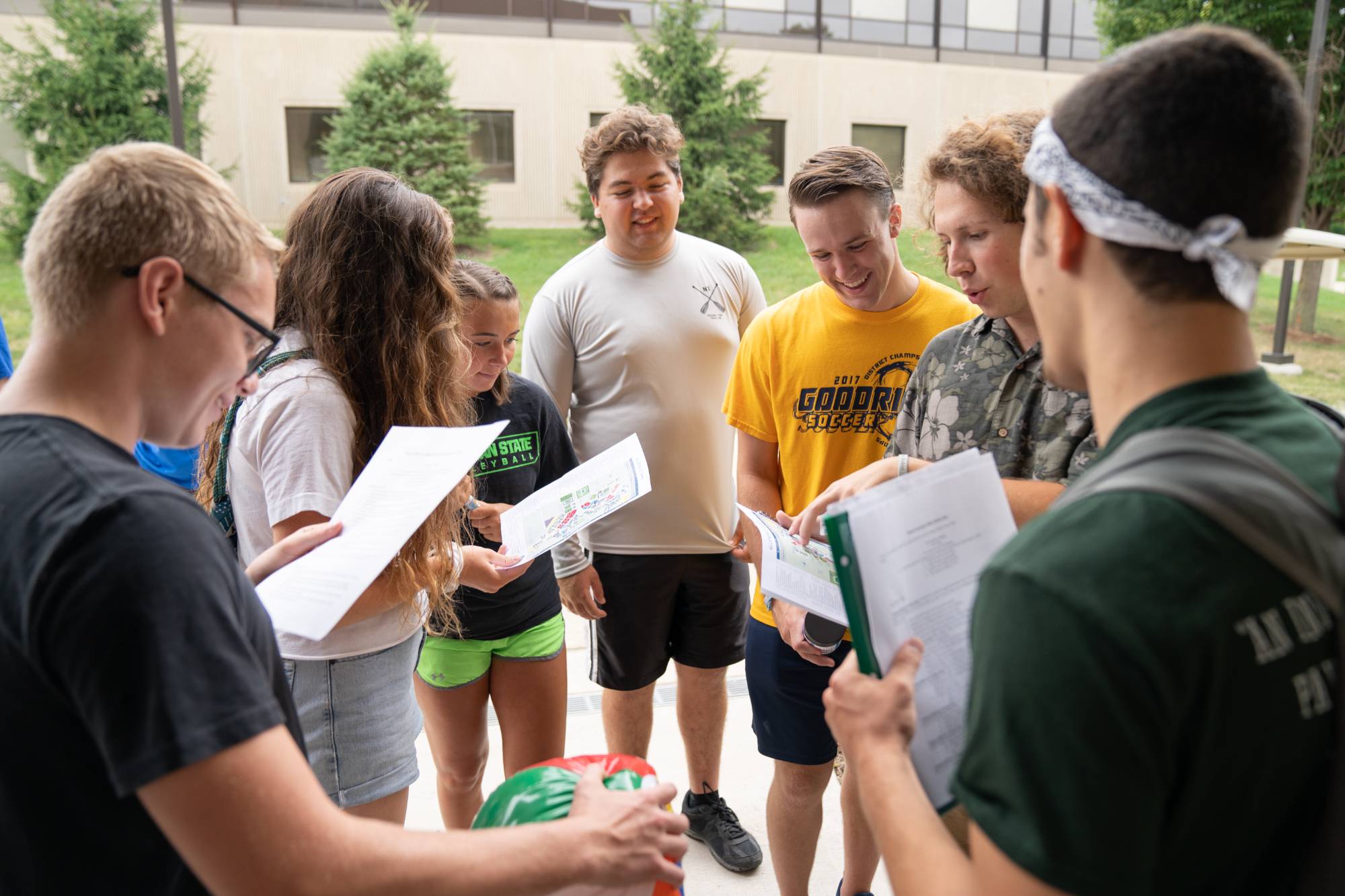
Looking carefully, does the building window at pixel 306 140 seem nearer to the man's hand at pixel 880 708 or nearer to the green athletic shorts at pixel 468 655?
the green athletic shorts at pixel 468 655

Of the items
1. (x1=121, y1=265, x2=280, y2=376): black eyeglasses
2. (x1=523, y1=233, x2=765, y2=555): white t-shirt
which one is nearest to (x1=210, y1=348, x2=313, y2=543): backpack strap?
(x1=121, y1=265, x2=280, y2=376): black eyeglasses

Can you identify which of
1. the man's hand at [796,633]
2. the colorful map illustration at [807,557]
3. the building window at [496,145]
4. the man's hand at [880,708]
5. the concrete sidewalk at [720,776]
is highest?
the building window at [496,145]

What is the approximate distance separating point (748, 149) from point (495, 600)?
1210 centimetres

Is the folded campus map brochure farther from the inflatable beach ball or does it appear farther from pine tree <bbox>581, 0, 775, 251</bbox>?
pine tree <bbox>581, 0, 775, 251</bbox>

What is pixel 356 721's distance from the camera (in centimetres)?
172

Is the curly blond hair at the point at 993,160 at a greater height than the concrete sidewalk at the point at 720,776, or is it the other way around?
the curly blond hair at the point at 993,160

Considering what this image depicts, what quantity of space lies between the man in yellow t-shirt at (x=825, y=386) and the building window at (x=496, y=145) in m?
13.3

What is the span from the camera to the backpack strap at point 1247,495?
768mm

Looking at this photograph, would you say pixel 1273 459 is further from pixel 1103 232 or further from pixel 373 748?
pixel 373 748

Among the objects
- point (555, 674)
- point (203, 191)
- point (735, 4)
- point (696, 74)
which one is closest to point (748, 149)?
point (696, 74)

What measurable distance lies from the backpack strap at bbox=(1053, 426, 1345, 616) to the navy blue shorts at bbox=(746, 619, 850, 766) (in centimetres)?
157

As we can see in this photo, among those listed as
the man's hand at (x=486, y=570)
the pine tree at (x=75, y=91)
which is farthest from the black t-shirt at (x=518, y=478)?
the pine tree at (x=75, y=91)

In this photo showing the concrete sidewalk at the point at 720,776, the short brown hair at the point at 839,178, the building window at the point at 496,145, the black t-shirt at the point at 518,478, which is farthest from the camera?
the building window at the point at 496,145

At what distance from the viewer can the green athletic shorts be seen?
8.11 feet
